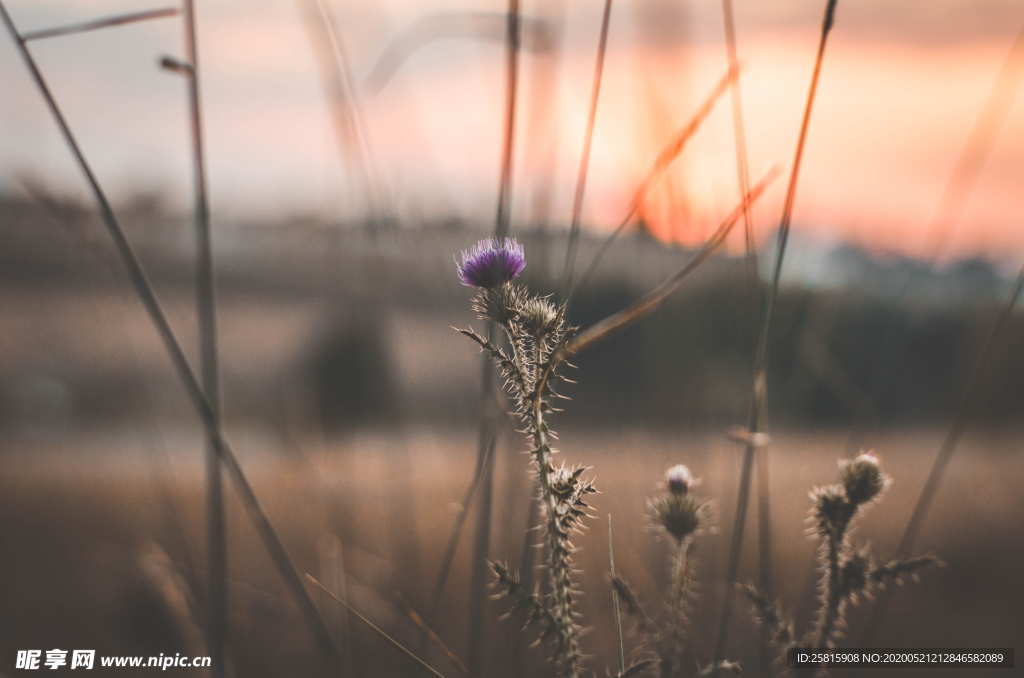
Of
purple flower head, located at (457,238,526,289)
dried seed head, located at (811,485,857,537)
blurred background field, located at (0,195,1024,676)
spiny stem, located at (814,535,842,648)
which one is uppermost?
blurred background field, located at (0,195,1024,676)

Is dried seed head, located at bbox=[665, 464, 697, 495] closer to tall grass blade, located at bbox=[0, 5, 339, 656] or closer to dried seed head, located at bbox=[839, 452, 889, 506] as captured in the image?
dried seed head, located at bbox=[839, 452, 889, 506]

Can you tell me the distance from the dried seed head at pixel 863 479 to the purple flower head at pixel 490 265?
0.69 feet

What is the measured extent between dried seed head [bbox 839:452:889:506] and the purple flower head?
211mm

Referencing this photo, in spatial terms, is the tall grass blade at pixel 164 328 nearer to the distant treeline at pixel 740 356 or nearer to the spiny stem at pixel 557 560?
the spiny stem at pixel 557 560

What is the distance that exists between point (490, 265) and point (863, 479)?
0.23 m

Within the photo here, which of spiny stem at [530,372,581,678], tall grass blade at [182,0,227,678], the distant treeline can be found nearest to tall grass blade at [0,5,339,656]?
tall grass blade at [182,0,227,678]

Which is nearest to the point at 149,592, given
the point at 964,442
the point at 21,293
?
the point at 964,442

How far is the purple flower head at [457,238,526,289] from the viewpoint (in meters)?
0.42

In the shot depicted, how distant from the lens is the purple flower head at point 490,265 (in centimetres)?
42

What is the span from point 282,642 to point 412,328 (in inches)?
15.6

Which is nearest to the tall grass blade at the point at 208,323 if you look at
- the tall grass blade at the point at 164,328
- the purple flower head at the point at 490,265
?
the tall grass blade at the point at 164,328

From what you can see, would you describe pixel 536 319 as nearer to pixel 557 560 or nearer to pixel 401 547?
pixel 557 560

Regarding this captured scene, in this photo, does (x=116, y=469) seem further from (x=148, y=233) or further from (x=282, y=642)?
(x=148, y=233)

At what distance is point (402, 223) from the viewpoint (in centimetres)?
70
